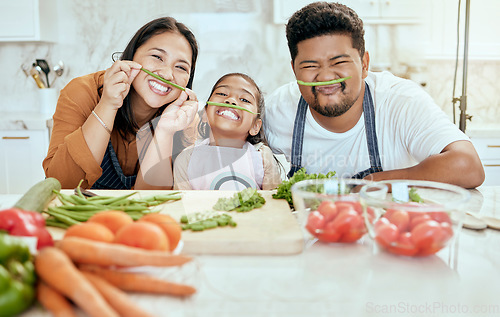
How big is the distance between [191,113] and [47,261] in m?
1.18

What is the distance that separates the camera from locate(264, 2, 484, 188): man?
1.53 m

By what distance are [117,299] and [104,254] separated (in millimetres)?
91

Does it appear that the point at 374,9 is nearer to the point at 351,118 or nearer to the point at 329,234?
the point at 351,118

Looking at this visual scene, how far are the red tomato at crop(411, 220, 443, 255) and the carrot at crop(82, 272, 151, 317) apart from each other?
0.51 m

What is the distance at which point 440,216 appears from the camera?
82 cm

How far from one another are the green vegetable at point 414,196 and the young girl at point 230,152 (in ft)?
2.60

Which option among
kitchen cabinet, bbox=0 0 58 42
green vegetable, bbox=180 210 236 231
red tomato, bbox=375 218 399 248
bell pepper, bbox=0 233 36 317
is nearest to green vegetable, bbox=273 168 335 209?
green vegetable, bbox=180 210 236 231

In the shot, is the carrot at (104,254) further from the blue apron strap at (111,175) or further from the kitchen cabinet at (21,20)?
the kitchen cabinet at (21,20)

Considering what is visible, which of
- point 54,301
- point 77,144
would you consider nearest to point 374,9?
point 77,144

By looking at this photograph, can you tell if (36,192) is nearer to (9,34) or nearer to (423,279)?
(423,279)

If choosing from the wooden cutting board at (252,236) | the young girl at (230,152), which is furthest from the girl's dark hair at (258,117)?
the wooden cutting board at (252,236)

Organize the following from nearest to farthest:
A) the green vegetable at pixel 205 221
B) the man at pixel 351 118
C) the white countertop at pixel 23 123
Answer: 1. the green vegetable at pixel 205 221
2. the man at pixel 351 118
3. the white countertop at pixel 23 123

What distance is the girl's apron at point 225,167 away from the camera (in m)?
1.75

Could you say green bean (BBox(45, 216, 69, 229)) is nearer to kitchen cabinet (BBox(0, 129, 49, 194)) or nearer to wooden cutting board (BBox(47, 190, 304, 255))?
wooden cutting board (BBox(47, 190, 304, 255))
